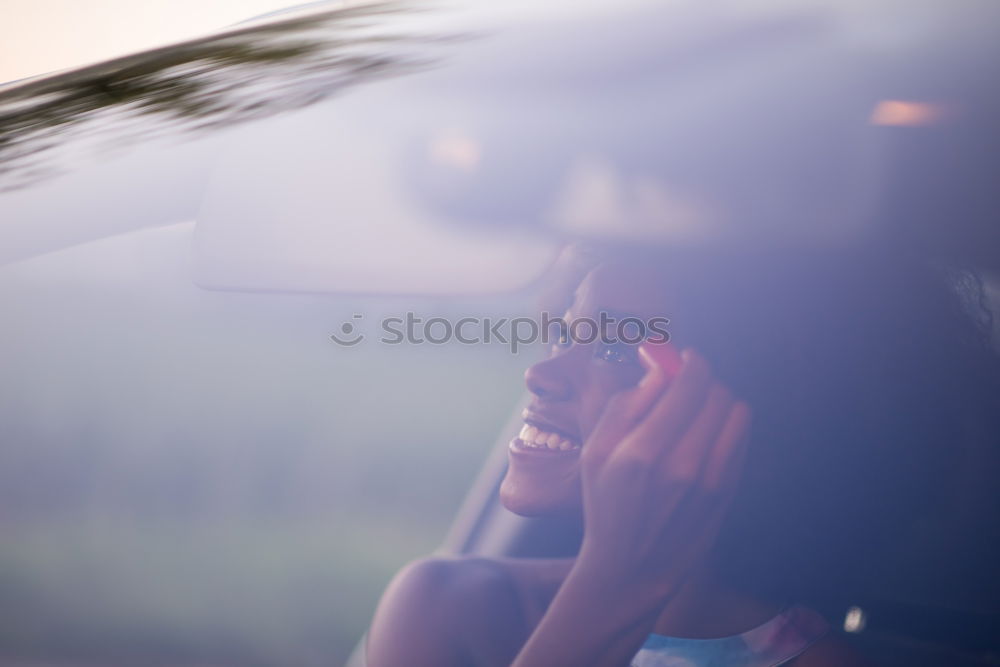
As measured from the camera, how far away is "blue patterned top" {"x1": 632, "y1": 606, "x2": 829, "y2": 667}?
78 cm

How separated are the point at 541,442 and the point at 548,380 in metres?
0.05

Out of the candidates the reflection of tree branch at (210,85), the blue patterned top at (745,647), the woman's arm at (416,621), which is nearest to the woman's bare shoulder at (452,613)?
the woman's arm at (416,621)

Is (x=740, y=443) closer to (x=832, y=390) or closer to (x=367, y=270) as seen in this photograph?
(x=832, y=390)

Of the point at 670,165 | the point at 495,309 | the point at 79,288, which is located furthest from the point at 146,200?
the point at 670,165

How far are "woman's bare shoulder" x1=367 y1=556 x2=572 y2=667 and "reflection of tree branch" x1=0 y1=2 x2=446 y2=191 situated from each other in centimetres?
48

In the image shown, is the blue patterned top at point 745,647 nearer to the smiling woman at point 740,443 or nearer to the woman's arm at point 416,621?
the smiling woman at point 740,443

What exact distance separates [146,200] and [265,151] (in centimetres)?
13

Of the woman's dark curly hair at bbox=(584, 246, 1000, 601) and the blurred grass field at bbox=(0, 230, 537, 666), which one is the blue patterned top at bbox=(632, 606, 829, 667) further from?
the blurred grass field at bbox=(0, 230, 537, 666)

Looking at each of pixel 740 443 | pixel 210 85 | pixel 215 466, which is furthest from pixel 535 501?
pixel 210 85

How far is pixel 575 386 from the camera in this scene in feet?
2.56

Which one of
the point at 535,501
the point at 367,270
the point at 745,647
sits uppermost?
the point at 367,270

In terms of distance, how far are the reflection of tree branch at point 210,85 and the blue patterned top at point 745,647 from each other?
598 millimetres

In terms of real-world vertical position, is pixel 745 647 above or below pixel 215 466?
below

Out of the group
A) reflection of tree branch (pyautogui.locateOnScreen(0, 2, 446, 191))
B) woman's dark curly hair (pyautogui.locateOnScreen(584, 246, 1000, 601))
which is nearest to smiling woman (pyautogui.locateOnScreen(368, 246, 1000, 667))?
woman's dark curly hair (pyautogui.locateOnScreen(584, 246, 1000, 601))
